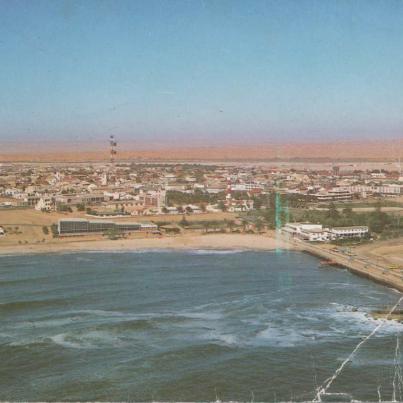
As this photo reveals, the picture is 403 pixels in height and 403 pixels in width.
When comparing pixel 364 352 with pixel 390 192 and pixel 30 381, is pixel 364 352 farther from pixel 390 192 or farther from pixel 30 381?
pixel 390 192

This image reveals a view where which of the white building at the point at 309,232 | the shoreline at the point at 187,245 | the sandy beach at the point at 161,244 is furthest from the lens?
the white building at the point at 309,232

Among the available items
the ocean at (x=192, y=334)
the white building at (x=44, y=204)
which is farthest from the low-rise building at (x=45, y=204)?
the ocean at (x=192, y=334)

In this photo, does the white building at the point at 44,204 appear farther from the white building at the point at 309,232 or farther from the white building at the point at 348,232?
the white building at the point at 348,232

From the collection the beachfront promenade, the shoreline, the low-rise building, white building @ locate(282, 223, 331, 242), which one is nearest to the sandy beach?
the shoreline

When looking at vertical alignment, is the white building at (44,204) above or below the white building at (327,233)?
above

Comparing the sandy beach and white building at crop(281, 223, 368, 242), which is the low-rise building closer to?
the sandy beach
